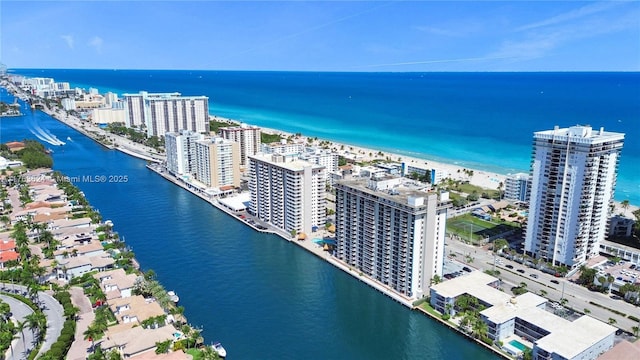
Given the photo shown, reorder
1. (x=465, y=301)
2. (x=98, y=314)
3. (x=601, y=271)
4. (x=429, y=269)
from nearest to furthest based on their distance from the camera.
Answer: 1. (x=98, y=314)
2. (x=465, y=301)
3. (x=429, y=269)
4. (x=601, y=271)

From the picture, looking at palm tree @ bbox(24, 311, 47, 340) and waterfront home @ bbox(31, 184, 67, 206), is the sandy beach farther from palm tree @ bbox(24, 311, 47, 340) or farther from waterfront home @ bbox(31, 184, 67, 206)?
palm tree @ bbox(24, 311, 47, 340)

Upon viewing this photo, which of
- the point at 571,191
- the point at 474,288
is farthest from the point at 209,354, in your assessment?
the point at 571,191

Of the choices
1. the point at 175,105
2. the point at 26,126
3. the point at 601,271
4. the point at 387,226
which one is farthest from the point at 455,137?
the point at 26,126

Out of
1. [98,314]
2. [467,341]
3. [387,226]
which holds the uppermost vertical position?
[387,226]

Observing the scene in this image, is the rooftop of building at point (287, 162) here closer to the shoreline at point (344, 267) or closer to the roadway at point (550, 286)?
the shoreline at point (344, 267)

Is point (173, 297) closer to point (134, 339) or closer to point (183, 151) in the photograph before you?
point (134, 339)

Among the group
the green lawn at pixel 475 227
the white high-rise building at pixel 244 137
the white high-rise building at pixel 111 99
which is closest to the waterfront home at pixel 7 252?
the white high-rise building at pixel 244 137

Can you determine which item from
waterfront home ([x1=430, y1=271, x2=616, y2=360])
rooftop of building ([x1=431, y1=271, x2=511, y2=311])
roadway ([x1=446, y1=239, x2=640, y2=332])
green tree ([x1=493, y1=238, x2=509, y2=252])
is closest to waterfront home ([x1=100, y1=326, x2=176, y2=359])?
waterfront home ([x1=430, y1=271, x2=616, y2=360])

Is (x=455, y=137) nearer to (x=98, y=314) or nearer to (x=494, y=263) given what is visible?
(x=494, y=263)
